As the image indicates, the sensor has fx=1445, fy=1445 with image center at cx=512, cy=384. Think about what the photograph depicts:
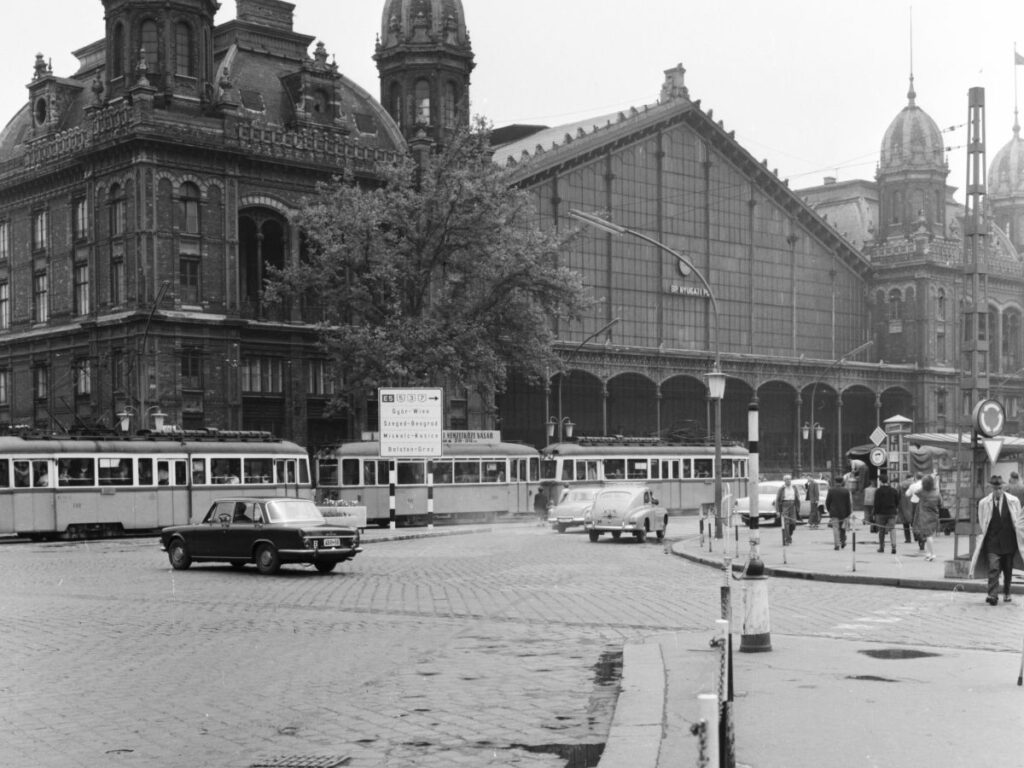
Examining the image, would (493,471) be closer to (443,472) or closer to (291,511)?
(443,472)

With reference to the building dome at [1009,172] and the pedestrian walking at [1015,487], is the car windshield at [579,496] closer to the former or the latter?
the pedestrian walking at [1015,487]

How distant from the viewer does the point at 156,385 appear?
5834cm

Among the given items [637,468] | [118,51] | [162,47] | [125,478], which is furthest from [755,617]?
[118,51]

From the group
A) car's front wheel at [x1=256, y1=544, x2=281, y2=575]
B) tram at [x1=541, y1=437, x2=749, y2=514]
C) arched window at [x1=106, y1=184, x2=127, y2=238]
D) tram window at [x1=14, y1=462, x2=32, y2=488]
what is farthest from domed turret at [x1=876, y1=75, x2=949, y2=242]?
car's front wheel at [x1=256, y1=544, x2=281, y2=575]

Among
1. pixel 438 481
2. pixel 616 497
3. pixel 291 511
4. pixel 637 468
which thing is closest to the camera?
pixel 291 511

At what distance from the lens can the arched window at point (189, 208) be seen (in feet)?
198

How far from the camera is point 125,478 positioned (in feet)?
140

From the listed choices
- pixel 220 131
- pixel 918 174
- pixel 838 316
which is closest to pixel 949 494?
pixel 220 131

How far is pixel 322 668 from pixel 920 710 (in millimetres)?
5571

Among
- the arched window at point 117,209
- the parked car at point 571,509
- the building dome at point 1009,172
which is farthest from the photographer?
the building dome at point 1009,172

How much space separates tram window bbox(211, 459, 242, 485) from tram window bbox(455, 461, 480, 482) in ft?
34.9

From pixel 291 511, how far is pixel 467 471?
27.7 m

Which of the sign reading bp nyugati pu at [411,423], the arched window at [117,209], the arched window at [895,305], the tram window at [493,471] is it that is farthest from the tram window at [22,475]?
the arched window at [895,305]

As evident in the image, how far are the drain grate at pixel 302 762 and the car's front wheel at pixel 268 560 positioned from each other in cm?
1694
